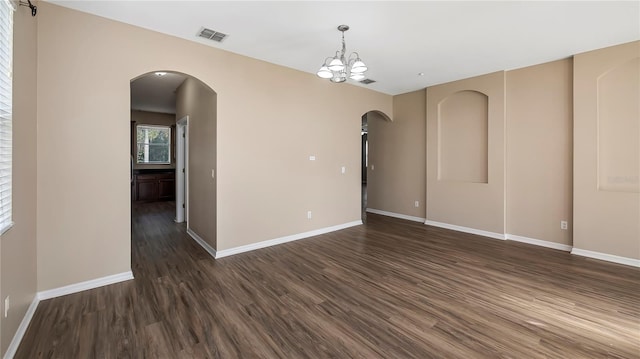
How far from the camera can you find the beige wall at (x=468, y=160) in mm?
4797

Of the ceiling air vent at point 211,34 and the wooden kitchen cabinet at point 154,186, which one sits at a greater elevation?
the ceiling air vent at point 211,34

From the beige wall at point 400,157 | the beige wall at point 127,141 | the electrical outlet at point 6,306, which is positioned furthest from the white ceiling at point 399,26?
the electrical outlet at point 6,306

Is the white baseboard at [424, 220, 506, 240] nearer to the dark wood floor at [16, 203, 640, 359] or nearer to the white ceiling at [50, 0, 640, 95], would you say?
the dark wood floor at [16, 203, 640, 359]

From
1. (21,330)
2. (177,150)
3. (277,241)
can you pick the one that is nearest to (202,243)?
(277,241)

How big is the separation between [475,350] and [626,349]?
111 centimetres

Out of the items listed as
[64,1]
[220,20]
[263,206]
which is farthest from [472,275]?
[64,1]

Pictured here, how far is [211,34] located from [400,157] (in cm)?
471

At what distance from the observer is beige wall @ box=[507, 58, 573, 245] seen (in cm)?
417

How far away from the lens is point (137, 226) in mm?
5559

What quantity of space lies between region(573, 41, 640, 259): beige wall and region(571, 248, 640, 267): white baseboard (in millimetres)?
51

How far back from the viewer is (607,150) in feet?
12.4

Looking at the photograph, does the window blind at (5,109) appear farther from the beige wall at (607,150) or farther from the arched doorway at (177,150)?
the beige wall at (607,150)

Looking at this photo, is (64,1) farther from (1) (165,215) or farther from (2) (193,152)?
(1) (165,215)

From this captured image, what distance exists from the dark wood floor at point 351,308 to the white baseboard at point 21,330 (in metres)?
0.05
